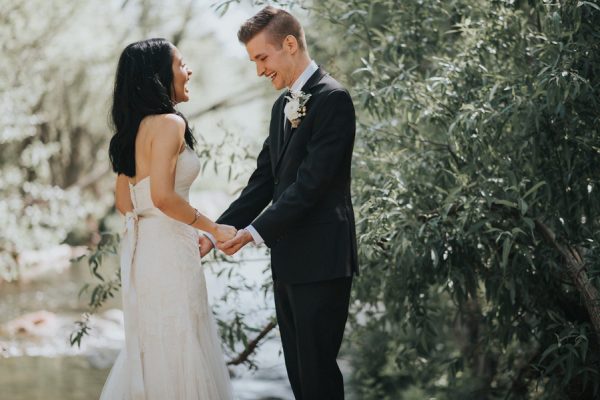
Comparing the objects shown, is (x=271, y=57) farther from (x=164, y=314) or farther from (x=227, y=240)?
(x=164, y=314)

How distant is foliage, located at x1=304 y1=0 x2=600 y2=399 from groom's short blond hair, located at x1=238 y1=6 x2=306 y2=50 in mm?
981

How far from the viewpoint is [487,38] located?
4551 millimetres

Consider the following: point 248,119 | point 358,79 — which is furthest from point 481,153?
point 248,119

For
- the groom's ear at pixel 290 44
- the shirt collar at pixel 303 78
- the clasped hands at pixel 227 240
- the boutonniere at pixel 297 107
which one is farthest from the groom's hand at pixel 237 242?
the groom's ear at pixel 290 44

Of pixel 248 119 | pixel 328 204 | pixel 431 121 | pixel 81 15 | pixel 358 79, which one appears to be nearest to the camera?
pixel 328 204

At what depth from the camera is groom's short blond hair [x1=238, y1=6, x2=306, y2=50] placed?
10.5 feet

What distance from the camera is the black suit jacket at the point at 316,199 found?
3.07 meters

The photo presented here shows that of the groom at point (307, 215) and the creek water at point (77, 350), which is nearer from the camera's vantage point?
the groom at point (307, 215)

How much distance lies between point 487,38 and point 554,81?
96cm

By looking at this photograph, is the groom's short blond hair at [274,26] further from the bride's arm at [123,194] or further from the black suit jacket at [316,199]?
the bride's arm at [123,194]

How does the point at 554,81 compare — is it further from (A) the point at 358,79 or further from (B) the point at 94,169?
(B) the point at 94,169

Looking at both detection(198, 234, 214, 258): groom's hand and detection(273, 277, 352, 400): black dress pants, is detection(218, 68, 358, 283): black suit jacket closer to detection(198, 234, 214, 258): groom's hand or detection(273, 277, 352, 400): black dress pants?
detection(273, 277, 352, 400): black dress pants

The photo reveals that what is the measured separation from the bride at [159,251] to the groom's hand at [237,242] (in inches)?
5.8

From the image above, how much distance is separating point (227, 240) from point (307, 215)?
409 mm
